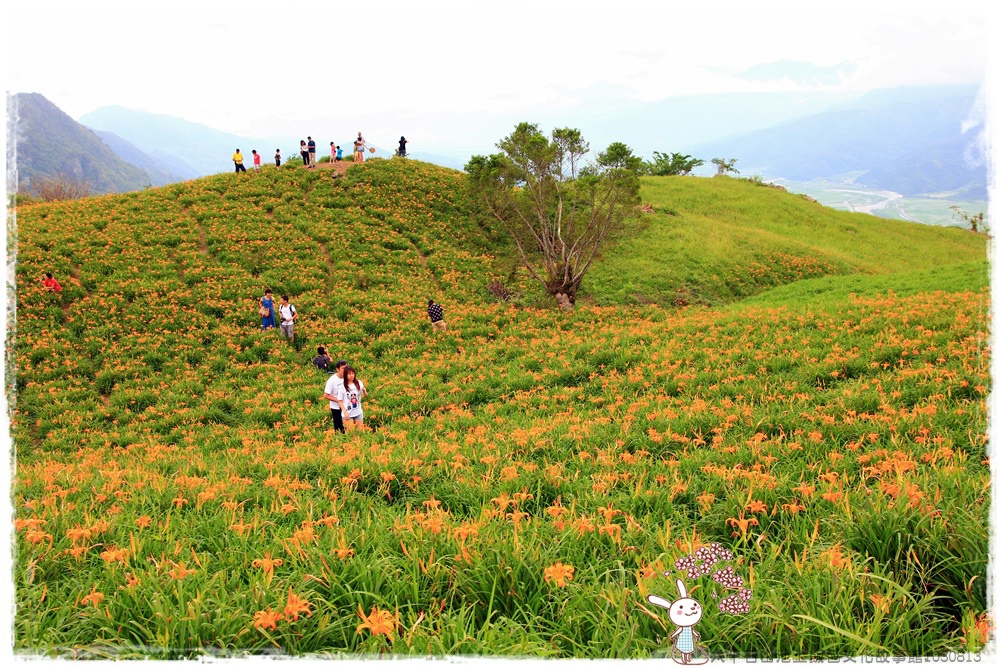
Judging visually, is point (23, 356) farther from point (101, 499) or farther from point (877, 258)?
point (877, 258)

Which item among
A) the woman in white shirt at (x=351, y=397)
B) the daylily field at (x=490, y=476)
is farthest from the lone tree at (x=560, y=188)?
the woman in white shirt at (x=351, y=397)

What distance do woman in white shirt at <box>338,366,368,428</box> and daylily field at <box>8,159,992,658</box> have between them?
430 mm

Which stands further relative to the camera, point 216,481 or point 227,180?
point 227,180

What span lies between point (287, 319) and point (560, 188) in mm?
11009

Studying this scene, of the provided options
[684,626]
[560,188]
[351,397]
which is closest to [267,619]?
[684,626]

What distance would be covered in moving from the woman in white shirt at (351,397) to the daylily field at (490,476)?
43 cm

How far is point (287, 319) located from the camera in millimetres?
13750

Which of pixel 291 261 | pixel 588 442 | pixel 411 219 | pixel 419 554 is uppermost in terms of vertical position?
pixel 411 219

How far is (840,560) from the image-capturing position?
2.30 m

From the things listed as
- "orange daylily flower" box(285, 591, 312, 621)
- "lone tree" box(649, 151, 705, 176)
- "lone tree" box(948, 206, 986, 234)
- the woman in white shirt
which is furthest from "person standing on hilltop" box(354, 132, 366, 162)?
"lone tree" box(649, 151, 705, 176)

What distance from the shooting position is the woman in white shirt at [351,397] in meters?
7.75

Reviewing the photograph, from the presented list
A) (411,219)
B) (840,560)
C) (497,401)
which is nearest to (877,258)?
(411,219)

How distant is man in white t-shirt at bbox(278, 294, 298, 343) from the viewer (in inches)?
539

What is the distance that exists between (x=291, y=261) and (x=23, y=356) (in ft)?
27.0
